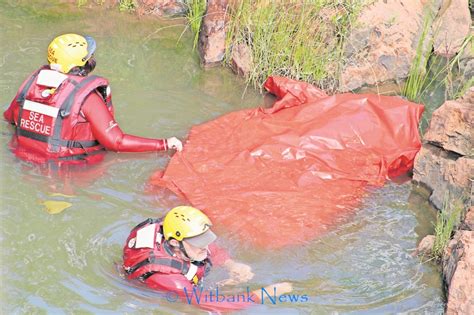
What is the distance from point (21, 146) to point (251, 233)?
199 centimetres

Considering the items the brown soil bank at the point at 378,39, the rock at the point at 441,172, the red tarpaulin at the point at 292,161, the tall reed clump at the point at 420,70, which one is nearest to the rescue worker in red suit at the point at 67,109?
the red tarpaulin at the point at 292,161

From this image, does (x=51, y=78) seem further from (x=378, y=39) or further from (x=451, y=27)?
(x=451, y=27)

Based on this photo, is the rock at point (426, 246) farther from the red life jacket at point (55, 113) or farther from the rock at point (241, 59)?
the rock at point (241, 59)

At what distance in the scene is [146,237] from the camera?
517 cm

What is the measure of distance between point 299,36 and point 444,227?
2.70 metres

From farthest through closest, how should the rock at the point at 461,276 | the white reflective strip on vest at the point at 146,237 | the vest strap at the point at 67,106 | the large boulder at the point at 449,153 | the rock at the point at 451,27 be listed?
the rock at the point at 451,27 < the large boulder at the point at 449,153 < the vest strap at the point at 67,106 < the rock at the point at 461,276 < the white reflective strip on vest at the point at 146,237

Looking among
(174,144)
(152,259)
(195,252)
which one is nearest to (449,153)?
(174,144)

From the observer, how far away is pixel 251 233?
6016mm

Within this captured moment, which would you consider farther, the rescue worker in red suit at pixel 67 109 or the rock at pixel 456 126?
the rock at pixel 456 126

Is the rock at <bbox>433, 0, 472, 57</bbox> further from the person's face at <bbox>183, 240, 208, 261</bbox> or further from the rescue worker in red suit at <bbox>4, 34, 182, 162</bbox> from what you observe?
the person's face at <bbox>183, 240, 208, 261</bbox>

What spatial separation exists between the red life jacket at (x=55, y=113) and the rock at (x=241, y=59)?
6.48 feet

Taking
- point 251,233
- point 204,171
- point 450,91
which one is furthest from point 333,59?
point 251,233

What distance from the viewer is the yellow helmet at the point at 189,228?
5.02 m

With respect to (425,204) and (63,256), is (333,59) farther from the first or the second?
(63,256)
